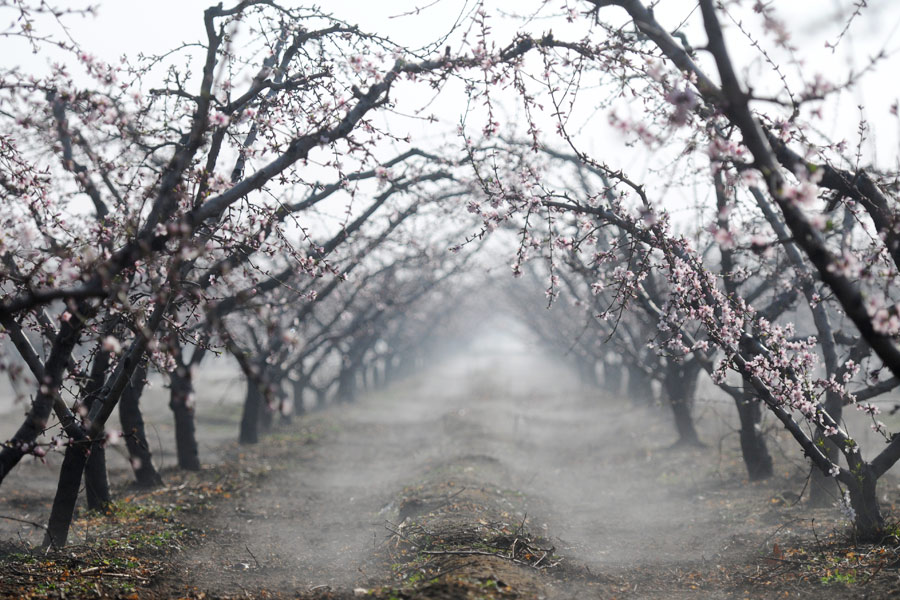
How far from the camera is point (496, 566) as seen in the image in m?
6.83

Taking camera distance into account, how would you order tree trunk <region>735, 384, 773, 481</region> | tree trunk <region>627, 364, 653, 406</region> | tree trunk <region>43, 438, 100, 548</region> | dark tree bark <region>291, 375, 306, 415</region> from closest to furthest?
tree trunk <region>43, 438, 100, 548</region> < tree trunk <region>735, 384, 773, 481</region> < tree trunk <region>627, 364, 653, 406</region> < dark tree bark <region>291, 375, 306, 415</region>

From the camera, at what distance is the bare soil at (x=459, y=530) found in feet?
21.7

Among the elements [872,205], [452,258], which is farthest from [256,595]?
[452,258]

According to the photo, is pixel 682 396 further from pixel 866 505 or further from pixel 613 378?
pixel 613 378

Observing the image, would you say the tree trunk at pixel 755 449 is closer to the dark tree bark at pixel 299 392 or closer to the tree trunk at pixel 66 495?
the tree trunk at pixel 66 495

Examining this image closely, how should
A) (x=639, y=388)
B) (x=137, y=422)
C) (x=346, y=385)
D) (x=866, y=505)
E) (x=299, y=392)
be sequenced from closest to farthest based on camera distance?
(x=866, y=505)
(x=137, y=422)
(x=639, y=388)
(x=299, y=392)
(x=346, y=385)

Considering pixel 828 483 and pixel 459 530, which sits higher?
pixel 459 530

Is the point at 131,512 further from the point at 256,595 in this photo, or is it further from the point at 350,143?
the point at 350,143

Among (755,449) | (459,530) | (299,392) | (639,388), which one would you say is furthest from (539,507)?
(299,392)

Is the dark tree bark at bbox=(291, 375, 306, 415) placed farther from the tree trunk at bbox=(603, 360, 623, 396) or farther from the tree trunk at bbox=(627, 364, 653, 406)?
the tree trunk at bbox=(603, 360, 623, 396)

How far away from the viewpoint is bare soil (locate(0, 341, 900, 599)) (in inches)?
261

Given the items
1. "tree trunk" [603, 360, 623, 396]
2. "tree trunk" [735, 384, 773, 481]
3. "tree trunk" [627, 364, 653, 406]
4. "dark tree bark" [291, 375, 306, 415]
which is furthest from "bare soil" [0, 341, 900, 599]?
"tree trunk" [603, 360, 623, 396]

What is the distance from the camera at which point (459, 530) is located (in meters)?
8.09

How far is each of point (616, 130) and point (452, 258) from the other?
684 inches
